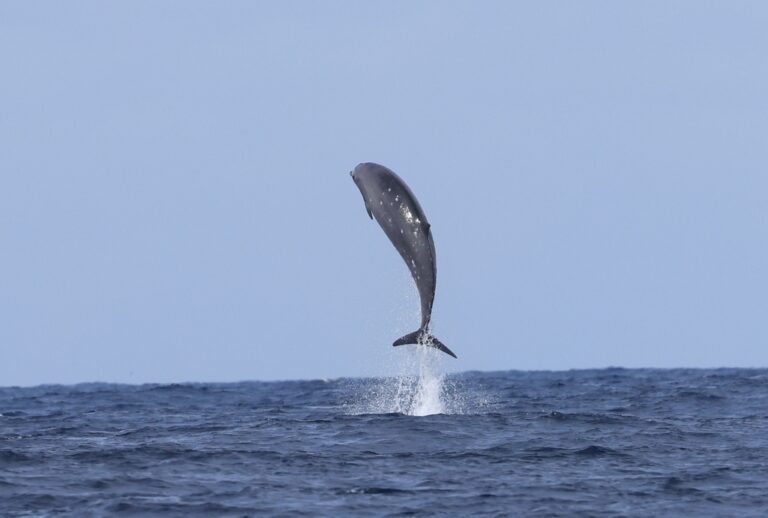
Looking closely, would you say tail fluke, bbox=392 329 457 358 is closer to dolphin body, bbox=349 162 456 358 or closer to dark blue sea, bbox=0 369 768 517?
dolphin body, bbox=349 162 456 358

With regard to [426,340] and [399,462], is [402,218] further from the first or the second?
[399,462]

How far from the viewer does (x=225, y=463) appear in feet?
65.0

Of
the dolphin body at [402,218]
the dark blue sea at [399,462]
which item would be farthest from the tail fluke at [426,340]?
the dark blue sea at [399,462]

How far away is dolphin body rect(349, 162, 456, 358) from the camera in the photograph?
19.1 meters

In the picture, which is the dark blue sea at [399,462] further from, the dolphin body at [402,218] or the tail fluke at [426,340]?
the dolphin body at [402,218]

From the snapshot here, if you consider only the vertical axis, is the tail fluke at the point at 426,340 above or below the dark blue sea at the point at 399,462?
above

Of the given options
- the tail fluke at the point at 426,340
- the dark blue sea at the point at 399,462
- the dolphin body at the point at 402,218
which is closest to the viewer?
the dark blue sea at the point at 399,462

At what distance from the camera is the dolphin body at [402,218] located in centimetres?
1911

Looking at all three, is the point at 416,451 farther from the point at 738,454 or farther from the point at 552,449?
the point at 738,454

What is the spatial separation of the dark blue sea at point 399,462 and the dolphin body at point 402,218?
2899 mm

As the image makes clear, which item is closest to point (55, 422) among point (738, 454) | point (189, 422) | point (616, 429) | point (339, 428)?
point (189, 422)

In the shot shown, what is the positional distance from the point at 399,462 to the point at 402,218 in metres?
3.69

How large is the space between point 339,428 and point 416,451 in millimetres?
3987

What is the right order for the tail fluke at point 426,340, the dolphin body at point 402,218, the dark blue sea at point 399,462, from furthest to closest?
the tail fluke at point 426,340, the dolphin body at point 402,218, the dark blue sea at point 399,462
